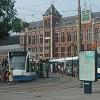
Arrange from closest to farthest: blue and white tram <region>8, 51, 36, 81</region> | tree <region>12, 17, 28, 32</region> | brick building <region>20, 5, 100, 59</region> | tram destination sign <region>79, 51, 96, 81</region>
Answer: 1. tram destination sign <region>79, 51, 96, 81</region>
2. blue and white tram <region>8, 51, 36, 81</region>
3. tree <region>12, 17, 28, 32</region>
4. brick building <region>20, 5, 100, 59</region>

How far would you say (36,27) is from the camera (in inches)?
5010

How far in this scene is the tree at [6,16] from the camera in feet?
134

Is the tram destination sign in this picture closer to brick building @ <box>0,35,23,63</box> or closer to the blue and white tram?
the blue and white tram

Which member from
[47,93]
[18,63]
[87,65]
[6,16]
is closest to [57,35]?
[6,16]

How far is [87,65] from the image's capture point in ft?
71.7

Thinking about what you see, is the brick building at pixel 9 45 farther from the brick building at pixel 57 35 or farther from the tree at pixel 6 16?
the tree at pixel 6 16

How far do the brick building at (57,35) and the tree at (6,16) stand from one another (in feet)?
193

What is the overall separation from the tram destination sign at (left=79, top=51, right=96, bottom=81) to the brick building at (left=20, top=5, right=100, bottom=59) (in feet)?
254

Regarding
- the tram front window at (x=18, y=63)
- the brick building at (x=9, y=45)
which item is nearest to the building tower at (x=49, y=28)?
the brick building at (x=9, y=45)

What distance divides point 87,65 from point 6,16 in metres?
21.5

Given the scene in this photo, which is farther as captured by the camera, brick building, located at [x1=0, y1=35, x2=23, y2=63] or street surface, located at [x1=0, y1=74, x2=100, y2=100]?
brick building, located at [x1=0, y1=35, x2=23, y2=63]

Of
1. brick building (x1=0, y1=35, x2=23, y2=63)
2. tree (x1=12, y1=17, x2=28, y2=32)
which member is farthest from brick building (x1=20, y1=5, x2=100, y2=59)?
tree (x1=12, y1=17, x2=28, y2=32)

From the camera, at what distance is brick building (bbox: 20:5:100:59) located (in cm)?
10474

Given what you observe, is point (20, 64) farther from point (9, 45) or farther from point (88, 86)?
point (9, 45)
